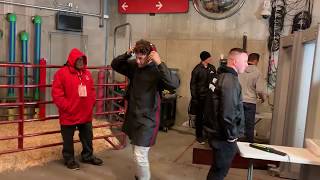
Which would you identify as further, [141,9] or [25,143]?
[141,9]

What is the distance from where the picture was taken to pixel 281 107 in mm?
4387

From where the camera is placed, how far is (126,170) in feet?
13.3

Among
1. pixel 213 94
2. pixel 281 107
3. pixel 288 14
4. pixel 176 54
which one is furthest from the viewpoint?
pixel 176 54

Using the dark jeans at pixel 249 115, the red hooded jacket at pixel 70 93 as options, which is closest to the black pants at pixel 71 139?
the red hooded jacket at pixel 70 93

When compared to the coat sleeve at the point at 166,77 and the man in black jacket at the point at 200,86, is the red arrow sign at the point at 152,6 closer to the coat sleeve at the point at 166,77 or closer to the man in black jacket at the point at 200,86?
the man in black jacket at the point at 200,86

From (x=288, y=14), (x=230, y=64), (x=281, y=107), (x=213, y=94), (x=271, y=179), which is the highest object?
(x=288, y=14)

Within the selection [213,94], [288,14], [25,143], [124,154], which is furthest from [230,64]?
[288,14]

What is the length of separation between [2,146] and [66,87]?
1.39 meters

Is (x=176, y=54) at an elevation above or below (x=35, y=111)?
above

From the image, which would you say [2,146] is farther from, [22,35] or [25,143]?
[22,35]

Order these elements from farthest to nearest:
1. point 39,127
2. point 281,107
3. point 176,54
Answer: point 176,54, point 39,127, point 281,107

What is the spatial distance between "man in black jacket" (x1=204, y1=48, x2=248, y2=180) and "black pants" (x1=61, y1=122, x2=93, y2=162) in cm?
168

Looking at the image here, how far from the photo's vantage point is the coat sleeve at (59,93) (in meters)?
3.77

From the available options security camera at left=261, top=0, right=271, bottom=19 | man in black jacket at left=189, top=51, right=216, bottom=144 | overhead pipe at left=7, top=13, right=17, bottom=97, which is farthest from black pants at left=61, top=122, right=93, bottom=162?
security camera at left=261, top=0, right=271, bottom=19
